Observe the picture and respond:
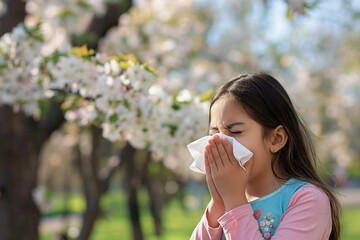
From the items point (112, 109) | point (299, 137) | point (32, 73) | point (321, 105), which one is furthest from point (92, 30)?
point (321, 105)

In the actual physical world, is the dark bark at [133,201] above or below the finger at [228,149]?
above

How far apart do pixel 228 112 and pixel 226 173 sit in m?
0.18

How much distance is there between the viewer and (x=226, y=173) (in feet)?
6.56

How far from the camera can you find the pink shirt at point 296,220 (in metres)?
1.96

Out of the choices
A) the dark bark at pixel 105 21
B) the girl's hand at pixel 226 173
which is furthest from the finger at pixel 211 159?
the dark bark at pixel 105 21

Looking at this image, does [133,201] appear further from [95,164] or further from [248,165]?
[248,165]

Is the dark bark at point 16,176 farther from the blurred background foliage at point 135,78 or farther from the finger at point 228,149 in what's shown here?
the finger at point 228,149

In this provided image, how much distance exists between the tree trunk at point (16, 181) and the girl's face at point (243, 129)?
14.8ft

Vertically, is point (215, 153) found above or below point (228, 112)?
below

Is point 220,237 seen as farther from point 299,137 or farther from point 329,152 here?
point 329,152

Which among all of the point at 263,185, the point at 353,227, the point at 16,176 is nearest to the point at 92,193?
the point at 16,176

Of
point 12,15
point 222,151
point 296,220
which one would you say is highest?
point 12,15

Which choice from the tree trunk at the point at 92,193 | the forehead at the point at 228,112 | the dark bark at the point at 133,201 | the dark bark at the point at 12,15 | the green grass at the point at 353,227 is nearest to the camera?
the forehead at the point at 228,112

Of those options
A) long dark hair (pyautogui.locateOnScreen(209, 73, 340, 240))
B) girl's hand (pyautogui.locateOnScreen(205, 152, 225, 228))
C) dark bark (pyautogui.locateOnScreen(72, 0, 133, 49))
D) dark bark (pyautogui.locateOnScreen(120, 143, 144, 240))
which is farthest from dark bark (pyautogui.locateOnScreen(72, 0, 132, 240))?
girl's hand (pyautogui.locateOnScreen(205, 152, 225, 228))
